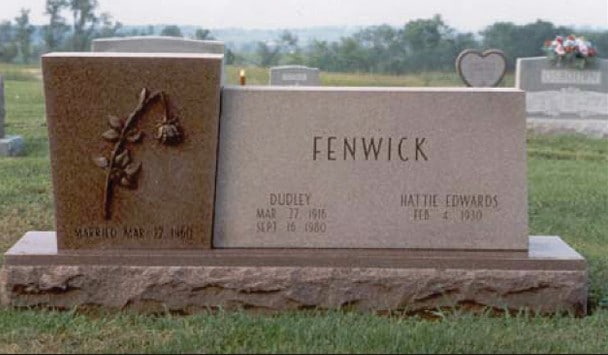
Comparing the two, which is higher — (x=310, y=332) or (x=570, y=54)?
(x=570, y=54)

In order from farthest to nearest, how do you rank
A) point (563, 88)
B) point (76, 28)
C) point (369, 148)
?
point (76, 28) → point (563, 88) → point (369, 148)

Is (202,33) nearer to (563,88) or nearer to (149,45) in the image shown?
(563,88)

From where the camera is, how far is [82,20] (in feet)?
85.9

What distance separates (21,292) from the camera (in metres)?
6.29

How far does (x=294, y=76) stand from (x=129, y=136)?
537 inches

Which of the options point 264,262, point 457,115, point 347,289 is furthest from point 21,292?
point 457,115

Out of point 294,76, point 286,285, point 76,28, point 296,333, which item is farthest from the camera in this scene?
point 76,28

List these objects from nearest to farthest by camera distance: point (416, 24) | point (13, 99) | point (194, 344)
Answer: point (194, 344)
point (13, 99)
point (416, 24)

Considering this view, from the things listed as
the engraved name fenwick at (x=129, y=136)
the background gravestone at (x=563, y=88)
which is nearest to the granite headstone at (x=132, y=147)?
the engraved name fenwick at (x=129, y=136)

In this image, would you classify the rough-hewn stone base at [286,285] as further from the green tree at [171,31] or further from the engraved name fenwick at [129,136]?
the green tree at [171,31]

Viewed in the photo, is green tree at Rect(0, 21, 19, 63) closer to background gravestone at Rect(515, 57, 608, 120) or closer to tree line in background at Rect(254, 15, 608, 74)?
tree line in background at Rect(254, 15, 608, 74)

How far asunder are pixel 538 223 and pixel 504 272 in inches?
120

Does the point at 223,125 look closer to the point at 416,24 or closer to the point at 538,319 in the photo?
the point at 538,319

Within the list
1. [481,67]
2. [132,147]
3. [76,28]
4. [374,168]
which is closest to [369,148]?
[374,168]
